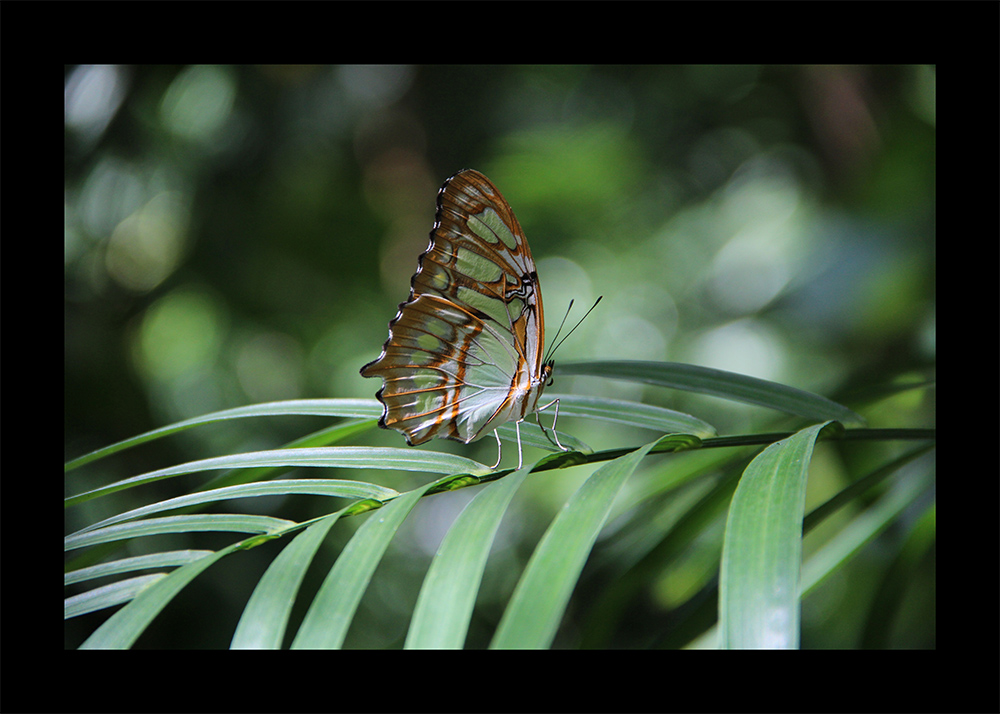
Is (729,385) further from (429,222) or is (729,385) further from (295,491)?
(429,222)

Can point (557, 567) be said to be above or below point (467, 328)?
below

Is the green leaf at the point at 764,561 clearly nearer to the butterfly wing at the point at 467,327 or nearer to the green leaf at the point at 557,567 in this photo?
the green leaf at the point at 557,567

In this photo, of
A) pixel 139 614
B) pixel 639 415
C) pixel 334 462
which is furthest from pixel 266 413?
pixel 639 415

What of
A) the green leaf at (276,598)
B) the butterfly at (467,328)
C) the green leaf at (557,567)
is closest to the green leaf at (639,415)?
the butterfly at (467,328)

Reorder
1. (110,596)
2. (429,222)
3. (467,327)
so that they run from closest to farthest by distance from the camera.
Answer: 1. (110,596)
2. (467,327)
3. (429,222)

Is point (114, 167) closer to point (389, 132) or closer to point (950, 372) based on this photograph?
point (389, 132)

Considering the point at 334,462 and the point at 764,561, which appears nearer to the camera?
the point at 764,561
